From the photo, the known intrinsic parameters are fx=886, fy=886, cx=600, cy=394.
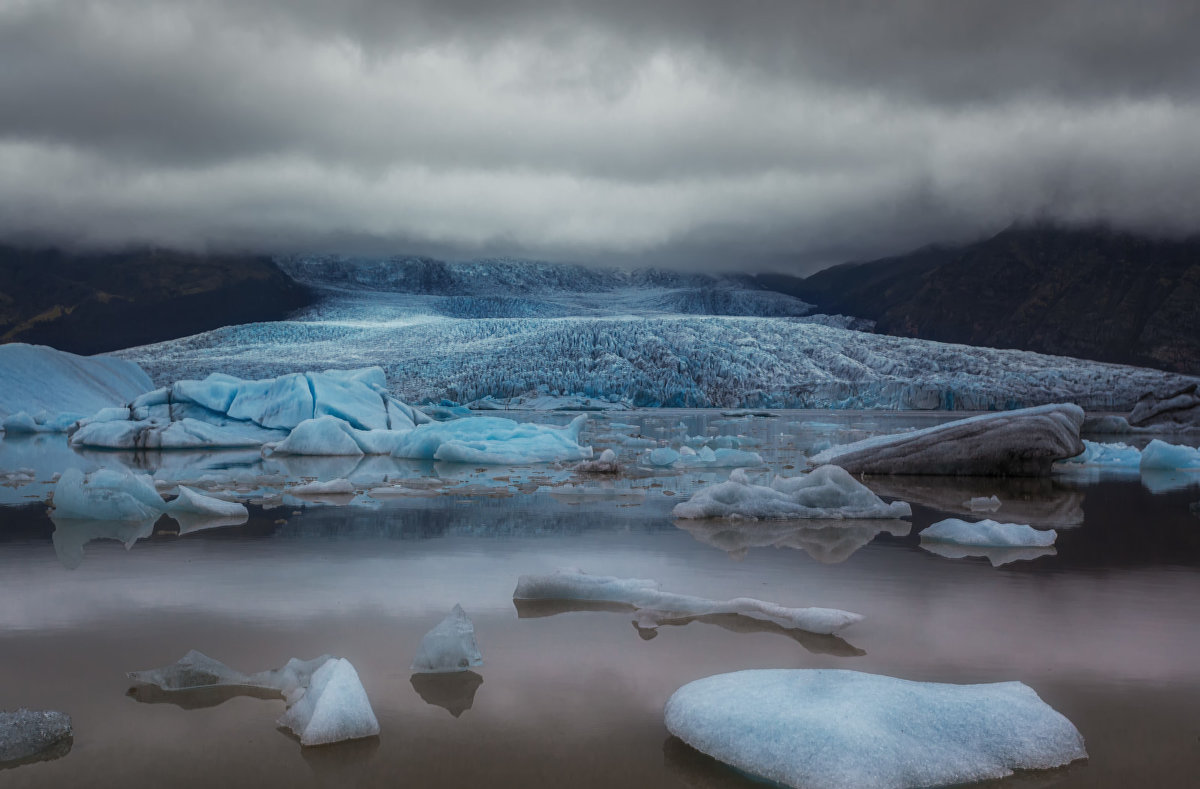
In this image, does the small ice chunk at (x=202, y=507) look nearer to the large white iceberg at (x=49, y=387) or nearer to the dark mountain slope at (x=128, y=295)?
the large white iceberg at (x=49, y=387)

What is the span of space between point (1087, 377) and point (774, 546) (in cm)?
3332

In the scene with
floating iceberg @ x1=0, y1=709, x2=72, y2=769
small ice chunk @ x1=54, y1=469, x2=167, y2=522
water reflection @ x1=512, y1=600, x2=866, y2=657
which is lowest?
small ice chunk @ x1=54, y1=469, x2=167, y2=522

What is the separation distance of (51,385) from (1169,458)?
18995 millimetres

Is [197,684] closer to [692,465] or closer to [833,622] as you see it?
[833,622]

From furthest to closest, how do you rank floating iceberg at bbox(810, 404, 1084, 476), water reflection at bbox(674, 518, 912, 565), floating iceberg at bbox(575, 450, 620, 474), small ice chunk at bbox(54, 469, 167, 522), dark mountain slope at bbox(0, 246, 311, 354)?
dark mountain slope at bbox(0, 246, 311, 354) < floating iceberg at bbox(810, 404, 1084, 476) < floating iceberg at bbox(575, 450, 620, 474) < small ice chunk at bbox(54, 469, 167, 522) < water reflection at bbox(674, 518, 912, 565)

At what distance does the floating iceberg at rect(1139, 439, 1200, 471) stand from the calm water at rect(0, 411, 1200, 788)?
15.2 ft

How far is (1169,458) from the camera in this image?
9.15 meters

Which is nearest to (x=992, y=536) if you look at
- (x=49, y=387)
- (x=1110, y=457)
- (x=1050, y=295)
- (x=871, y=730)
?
(x=871, y=730)

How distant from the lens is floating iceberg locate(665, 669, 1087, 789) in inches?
66.2

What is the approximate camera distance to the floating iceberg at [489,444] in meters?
9.67

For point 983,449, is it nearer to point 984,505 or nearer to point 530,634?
point 984,505

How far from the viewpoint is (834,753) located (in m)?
1.70

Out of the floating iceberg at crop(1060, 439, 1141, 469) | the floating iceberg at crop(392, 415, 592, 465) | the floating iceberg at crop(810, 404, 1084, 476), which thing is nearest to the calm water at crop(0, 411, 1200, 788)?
the floating iceberg at crop(810, 404, 1084, 476)

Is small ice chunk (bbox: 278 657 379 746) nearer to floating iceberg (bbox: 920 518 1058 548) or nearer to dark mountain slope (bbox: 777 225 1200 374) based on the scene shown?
floating iceberg (bbox: 920 518 1058 548)
